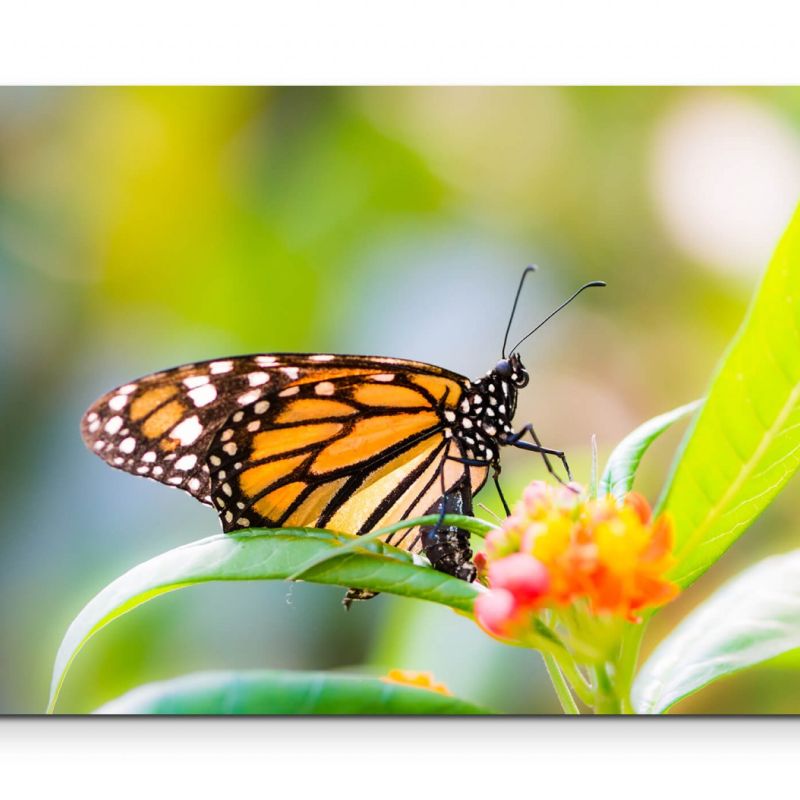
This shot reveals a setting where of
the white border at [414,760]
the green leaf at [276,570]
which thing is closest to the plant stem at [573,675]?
the green leaf at [276,570]

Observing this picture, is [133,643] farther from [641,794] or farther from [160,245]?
[641,794]

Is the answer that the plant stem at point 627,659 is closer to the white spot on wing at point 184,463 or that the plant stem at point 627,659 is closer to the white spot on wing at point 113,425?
the white spot on wing at point 184,463

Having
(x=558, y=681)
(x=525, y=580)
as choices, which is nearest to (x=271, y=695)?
(x=558, y=681)

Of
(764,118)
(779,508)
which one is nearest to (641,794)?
(779,508)

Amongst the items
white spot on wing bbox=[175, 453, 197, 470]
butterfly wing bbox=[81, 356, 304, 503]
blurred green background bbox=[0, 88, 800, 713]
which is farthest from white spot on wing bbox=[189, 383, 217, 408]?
blurred green background bbox=[0, 88, 800, 713]

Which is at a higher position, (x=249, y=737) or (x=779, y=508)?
(x=779, y=508)

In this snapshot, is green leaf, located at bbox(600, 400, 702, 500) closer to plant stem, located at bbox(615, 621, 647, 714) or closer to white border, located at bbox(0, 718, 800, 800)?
plant stem, located at bbox(615, 621, 647, 714)
